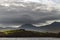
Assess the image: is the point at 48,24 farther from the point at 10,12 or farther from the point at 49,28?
the point at 10,12

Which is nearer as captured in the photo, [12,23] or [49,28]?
[12,23]

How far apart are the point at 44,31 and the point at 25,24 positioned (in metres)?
2.25

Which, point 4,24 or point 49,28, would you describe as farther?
point 49,28

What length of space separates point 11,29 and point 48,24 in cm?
339

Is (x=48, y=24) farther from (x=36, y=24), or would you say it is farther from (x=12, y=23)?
(x=12, y=23)

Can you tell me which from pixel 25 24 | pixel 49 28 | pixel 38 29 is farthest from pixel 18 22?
pixel 49 28

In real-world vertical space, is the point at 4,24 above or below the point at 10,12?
below

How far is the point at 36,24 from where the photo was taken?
58.3 ft

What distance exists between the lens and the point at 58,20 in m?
18.2

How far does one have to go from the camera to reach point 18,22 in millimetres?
17406

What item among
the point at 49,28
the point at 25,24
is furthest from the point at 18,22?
the point at 49,28

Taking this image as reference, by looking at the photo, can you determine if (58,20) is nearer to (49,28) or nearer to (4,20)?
(49,28)

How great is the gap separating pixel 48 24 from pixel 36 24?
3.63 feet

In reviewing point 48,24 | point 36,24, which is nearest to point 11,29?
point 36,24
